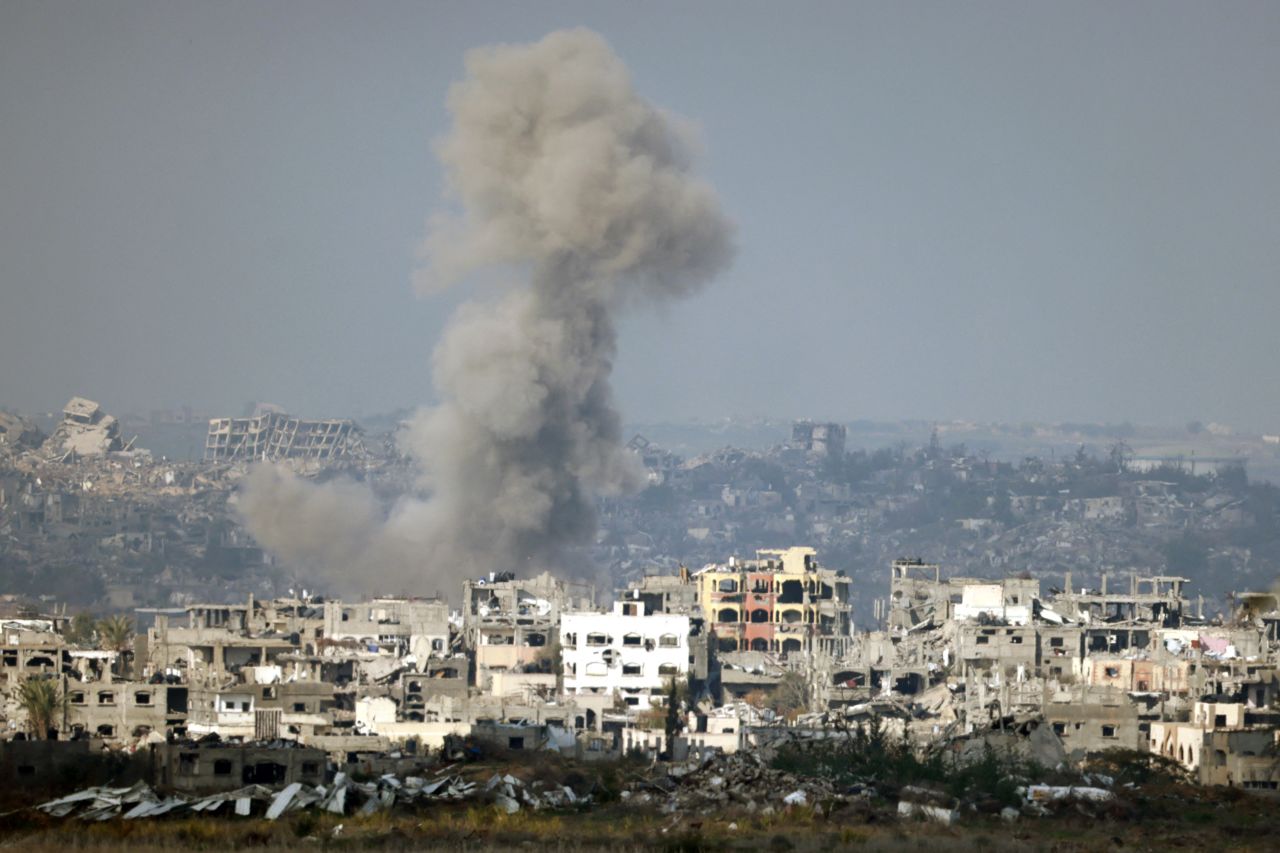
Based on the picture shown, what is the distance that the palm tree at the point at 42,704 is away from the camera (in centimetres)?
5156

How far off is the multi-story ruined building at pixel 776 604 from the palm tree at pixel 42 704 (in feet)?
84.1

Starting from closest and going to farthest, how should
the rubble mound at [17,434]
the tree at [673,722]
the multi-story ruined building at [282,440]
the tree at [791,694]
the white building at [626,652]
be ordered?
the tree at [673,722]
the tree at [791,694]
the white building at [626,652]
the rubble mound at [17,434]
the multi-story ruined building at [282,440]

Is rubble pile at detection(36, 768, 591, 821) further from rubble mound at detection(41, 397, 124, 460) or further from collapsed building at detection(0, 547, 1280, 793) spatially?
rubble mound at detection(41, 397, 124, 460)

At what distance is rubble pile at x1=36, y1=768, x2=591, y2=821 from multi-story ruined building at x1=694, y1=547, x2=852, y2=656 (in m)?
35.3

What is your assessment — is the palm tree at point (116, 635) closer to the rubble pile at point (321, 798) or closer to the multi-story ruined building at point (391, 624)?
the multi-story ruined building at point (391, 624)

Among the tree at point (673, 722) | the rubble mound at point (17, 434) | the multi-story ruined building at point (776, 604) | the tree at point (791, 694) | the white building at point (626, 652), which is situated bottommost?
the tree at point (673, 722)

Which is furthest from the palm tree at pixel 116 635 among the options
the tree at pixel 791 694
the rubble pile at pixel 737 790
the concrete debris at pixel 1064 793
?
the concrete debris at pixel 1064 793

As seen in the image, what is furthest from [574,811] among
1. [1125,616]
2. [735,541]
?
[735,541]

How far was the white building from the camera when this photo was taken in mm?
62812

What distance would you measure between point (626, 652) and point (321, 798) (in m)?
24.6

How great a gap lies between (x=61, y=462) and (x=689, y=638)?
316ft

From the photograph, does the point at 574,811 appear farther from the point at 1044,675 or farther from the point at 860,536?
the point at 860,536

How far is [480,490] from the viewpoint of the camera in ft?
276

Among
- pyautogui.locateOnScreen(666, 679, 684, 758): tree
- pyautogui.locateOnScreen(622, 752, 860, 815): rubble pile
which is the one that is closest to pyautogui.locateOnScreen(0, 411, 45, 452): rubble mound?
pyautogui.locateOnScreen(666, 679, 684, 758): tree
